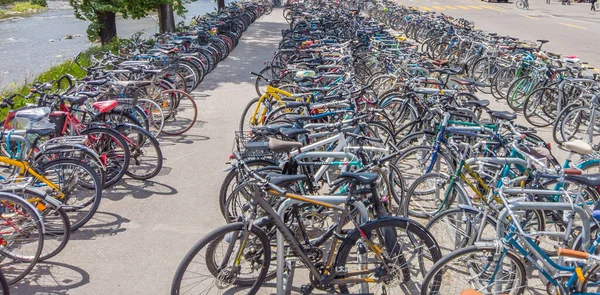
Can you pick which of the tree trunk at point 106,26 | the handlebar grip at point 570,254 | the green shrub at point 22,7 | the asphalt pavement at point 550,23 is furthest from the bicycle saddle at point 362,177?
the green shrub at point 22,7

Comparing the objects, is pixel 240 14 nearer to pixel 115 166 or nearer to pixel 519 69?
pixel 519 69

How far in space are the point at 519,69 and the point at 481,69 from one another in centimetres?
126

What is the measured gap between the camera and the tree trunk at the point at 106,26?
12.4 meters

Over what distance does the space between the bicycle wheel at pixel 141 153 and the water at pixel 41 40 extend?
23.5 feet

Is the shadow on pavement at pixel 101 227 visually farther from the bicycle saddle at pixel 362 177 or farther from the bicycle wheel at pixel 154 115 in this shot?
the bicycle saddle at pixel 362 177

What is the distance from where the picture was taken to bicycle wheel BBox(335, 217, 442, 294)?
312 centimetres

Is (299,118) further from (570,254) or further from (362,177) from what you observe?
(570,254)

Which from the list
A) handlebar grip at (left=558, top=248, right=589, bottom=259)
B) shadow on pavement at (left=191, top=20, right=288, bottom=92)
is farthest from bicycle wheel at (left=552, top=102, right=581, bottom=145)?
shadow on pavement at (left=191, top=20, right=288, bottom=92)

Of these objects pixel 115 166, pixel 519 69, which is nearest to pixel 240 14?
pixel 519 69

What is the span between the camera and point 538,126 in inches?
284

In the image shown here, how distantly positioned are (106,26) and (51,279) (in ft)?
33.8

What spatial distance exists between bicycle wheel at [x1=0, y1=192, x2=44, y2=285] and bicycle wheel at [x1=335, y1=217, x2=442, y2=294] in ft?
7.41

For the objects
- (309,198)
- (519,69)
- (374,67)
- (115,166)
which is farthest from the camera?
(374,67)

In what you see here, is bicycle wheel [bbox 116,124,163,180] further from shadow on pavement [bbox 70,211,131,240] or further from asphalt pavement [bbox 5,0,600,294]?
shadow on pavement [bbox 70,211,131,240]
